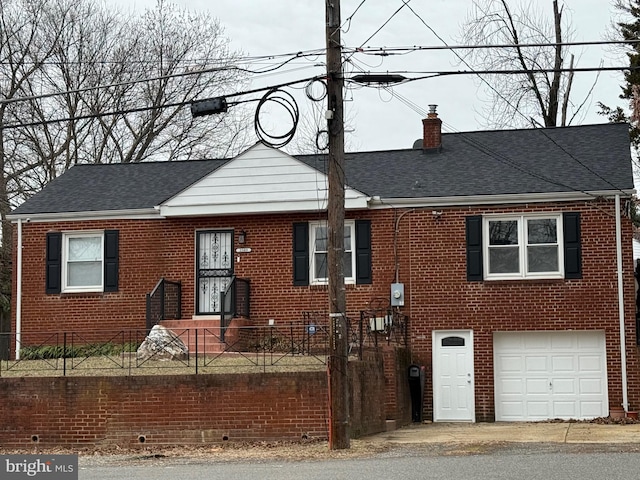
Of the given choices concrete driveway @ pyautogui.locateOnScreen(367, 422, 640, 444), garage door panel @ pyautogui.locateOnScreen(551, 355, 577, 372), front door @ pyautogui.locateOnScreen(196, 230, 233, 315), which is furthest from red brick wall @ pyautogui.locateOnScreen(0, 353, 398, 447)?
front door @ pyautogui.locateOnScreen(196, 230, 233, 315)

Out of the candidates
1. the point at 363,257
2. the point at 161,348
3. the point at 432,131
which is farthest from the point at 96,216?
the point at 432,131

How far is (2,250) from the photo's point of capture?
37.4 metres

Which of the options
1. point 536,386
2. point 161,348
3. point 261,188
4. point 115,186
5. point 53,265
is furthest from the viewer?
point 115,186

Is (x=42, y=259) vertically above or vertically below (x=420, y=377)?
above

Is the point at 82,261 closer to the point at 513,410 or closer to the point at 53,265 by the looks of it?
the point at 53,265

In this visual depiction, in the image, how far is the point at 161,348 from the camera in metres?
22.3

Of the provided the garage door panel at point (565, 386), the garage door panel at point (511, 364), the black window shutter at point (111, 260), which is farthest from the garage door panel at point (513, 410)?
the black window shutter at point (111, 260)

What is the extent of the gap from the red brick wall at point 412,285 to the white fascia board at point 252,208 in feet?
1.94

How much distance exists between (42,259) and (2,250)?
10.6 metres

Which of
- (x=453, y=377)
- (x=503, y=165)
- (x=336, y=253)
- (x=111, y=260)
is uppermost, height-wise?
(x=503, y=165)

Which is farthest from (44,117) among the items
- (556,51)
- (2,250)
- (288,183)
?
(556,51)

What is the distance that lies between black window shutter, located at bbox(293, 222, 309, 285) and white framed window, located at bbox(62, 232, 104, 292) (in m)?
4.92

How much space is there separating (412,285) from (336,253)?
753cm

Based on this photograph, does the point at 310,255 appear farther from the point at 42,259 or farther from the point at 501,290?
the point at 42,259
